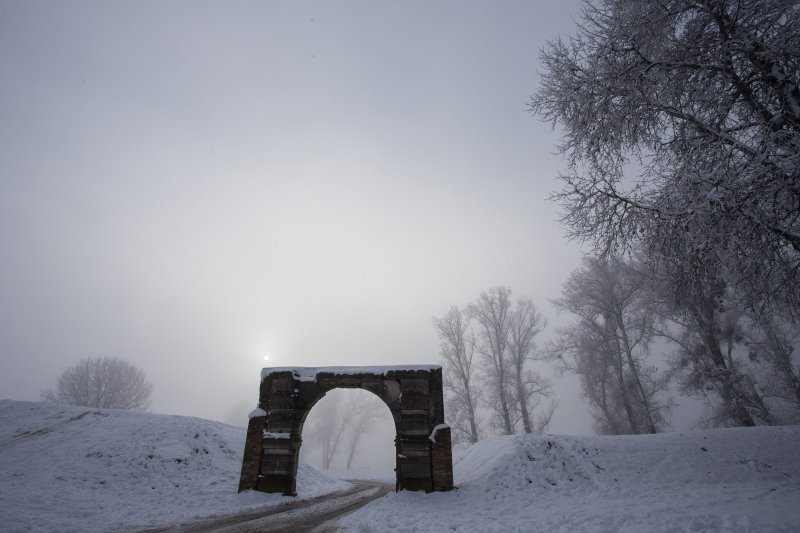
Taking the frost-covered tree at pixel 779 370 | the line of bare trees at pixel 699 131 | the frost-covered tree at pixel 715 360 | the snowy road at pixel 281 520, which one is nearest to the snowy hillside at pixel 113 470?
the snowy road at pixel 281 520

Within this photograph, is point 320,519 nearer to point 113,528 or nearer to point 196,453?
point 113,528

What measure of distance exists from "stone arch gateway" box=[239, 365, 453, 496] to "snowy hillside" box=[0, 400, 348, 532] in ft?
3.21

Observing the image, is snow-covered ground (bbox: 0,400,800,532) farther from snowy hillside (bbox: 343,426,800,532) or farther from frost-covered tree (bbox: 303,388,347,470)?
frost-covered tree (bbox: 303,388,347,470)

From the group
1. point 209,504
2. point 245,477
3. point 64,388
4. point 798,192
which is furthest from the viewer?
point 64,388

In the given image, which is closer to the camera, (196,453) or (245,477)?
(245,477)

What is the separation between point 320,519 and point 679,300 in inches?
430

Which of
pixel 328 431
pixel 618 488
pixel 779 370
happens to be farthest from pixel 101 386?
pixel 779 370

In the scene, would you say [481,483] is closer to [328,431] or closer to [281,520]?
[281,520]

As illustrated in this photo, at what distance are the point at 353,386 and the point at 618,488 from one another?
28.3ft

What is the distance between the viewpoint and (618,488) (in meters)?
10.2

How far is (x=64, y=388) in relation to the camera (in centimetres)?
3694

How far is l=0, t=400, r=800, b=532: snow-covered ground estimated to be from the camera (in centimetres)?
776

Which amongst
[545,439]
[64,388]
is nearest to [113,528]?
[545,439]

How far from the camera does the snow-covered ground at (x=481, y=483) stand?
7758mm
